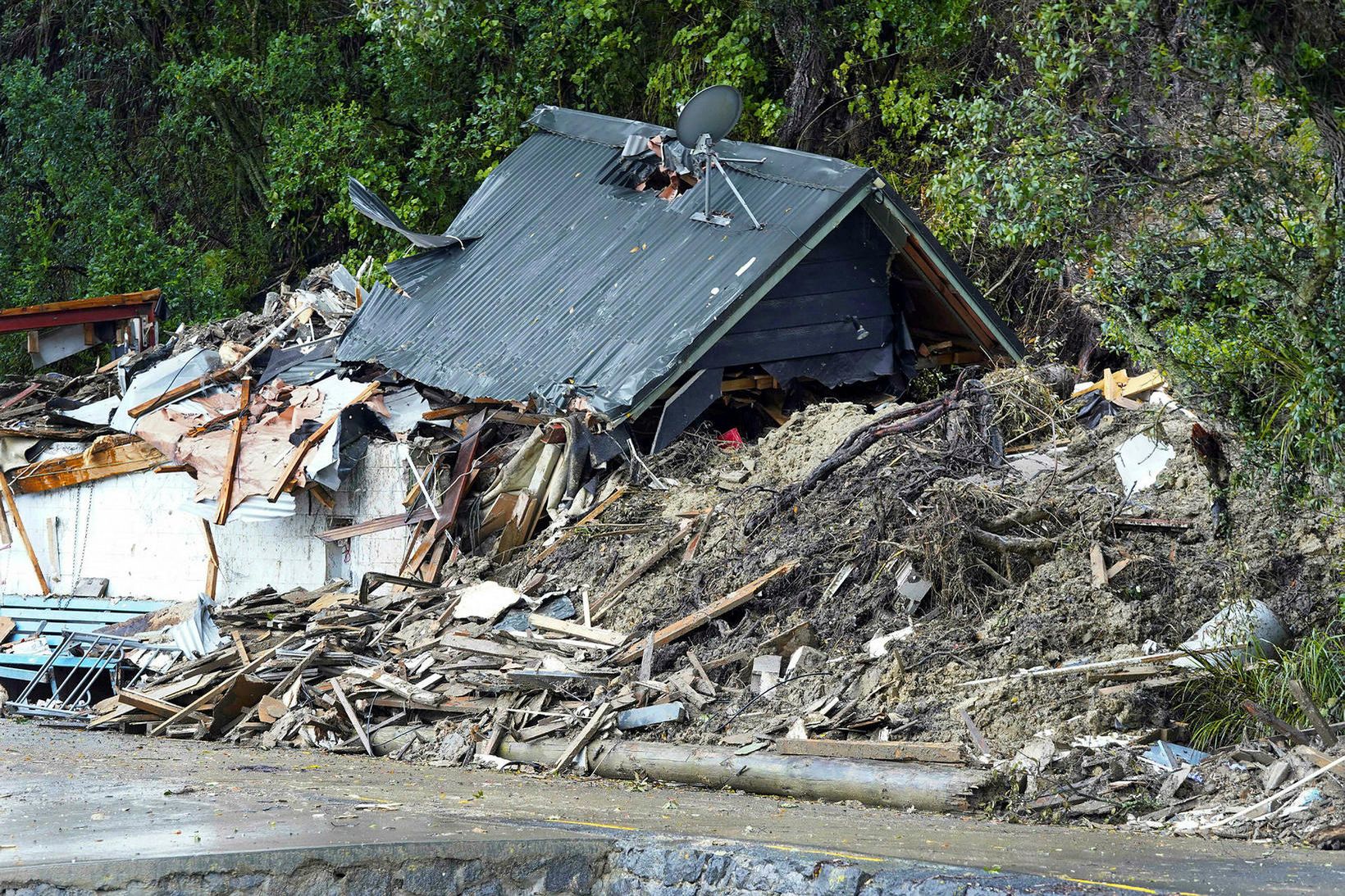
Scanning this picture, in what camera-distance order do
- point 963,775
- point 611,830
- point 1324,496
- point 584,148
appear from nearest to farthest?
point 611,830 < point 1324,496 < point 963,775 < point 584,148

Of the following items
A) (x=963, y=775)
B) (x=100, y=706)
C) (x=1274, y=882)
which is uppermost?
(x=1274, y=882)

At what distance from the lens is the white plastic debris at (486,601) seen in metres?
11.9

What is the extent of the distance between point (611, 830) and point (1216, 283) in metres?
4.47

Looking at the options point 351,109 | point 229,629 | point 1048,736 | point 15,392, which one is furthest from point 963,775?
point 351,109

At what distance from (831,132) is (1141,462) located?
12435mm

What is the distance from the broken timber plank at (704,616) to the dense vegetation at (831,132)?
3.07 metres

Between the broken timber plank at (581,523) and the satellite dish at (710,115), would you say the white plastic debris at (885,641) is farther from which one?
the satellite dish at (710,115)

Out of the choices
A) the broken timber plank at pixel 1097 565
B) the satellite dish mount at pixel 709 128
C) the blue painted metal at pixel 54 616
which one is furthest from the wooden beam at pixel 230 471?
the broken timber plank at pixel 1097 565

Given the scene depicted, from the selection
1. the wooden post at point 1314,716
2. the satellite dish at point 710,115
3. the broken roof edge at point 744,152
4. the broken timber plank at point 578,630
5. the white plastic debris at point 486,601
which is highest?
the satellite dish at point 710,115

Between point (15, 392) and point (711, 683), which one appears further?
point (15, 392)

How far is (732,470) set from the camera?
12.8m

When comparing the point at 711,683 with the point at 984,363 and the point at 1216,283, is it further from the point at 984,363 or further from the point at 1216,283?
the point at 984,363

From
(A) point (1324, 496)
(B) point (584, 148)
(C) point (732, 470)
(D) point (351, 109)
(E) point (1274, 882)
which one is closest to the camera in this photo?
(E) point (1274, 882)

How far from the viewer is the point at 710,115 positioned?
50.9ft
